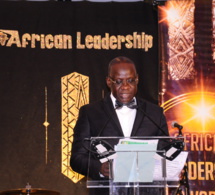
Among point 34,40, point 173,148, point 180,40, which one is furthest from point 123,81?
point 34,40

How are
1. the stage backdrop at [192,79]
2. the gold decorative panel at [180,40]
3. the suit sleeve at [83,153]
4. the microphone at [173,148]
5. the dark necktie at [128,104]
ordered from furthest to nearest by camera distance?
the gold decorative panel at [180,40]
the stage backdrop at [192,79]
the dark necktie at [128,104]
the suit sleeve at [83,153]
the microphone at [173,148]

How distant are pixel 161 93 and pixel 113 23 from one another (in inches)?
42.4

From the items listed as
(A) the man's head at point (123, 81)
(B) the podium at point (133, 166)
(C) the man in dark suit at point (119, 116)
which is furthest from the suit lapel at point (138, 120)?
(B) the podium at point (133, 166)

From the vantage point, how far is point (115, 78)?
4.10m

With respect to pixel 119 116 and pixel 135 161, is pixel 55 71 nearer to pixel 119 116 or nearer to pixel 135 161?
pixel 119 116

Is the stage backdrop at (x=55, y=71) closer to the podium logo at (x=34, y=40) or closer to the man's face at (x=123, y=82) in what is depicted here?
the podium logo at (x=34, y=40)

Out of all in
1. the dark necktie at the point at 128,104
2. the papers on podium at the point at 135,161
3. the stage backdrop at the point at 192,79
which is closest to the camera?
the papers on podium at the point at 135,161

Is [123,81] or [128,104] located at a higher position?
[123,81]

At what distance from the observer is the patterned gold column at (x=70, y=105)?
654 centimetres

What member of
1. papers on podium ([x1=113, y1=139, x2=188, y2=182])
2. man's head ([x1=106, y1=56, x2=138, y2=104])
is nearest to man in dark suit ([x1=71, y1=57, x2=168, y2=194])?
man's head ([x1=106, y1=56, x2=138, y2=104])

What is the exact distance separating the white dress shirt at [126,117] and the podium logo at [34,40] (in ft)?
8.70

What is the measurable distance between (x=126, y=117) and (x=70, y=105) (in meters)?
2.58

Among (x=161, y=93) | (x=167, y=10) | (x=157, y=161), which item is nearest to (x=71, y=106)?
(x=161, y=93)

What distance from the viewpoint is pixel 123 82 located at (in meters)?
4.07
